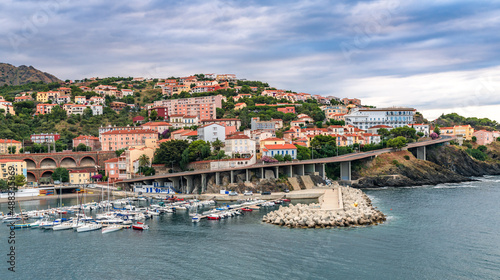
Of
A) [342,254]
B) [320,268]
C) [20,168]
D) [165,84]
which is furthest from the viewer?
[165,84]

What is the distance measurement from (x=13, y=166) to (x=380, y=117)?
206 ft

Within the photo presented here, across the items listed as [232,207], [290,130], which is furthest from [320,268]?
[290,130]

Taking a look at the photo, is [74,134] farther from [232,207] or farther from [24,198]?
[232,207]

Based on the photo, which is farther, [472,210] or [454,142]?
[454,142]

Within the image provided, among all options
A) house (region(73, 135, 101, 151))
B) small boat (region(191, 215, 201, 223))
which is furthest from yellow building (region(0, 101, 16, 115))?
small boat (region(191, 215, 201, 223))

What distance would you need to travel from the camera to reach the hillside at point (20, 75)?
18162cm

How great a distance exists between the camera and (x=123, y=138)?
231 feet

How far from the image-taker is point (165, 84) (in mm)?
114438

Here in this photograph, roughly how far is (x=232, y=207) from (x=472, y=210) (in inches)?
843

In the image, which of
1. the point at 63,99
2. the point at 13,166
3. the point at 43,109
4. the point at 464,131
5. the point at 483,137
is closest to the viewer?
the point at 13,166

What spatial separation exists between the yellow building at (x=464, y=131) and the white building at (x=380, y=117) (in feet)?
30.6

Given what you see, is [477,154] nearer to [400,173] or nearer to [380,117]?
[380,117]

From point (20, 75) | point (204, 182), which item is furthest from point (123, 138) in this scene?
point (20, 75)

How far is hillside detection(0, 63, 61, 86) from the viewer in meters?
182
